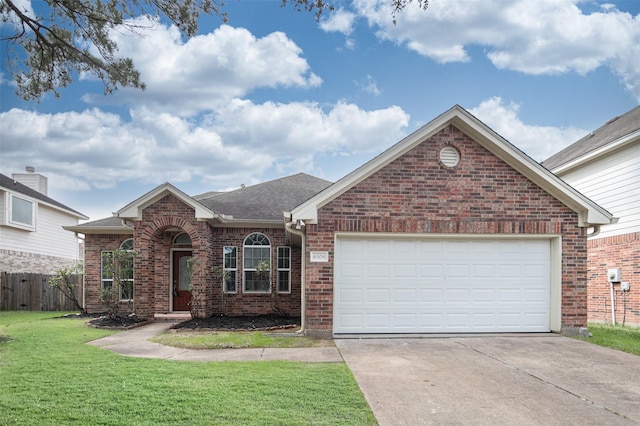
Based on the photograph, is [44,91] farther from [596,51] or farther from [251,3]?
[596,51]

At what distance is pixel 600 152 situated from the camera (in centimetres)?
1545

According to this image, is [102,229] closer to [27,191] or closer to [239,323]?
[239,323]

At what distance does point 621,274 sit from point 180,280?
1387 centimetres

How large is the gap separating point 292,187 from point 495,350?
11360mm

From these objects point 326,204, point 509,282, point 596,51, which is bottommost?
point 509,282

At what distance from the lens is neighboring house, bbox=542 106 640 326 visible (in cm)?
1423

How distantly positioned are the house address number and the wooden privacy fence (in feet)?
46.6

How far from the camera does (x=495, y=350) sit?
9516 millimetres

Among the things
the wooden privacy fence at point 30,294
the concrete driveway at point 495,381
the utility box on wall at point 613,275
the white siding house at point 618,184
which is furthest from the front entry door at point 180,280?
the utility box on wall at point 613,275

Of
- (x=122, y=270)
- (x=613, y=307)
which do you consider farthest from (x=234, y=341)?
(x=613, y=307)

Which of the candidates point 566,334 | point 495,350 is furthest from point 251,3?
point 566,334

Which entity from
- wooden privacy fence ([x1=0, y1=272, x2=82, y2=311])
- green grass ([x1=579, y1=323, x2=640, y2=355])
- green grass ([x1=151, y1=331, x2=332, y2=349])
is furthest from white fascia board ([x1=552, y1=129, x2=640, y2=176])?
wooden privacy fence ([x1=0, y1=272, x2=82, y2=311])

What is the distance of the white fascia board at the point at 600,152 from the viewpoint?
14.0m

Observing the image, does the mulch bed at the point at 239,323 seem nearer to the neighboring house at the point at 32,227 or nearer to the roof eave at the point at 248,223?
the roof eave at the point at 248,223
